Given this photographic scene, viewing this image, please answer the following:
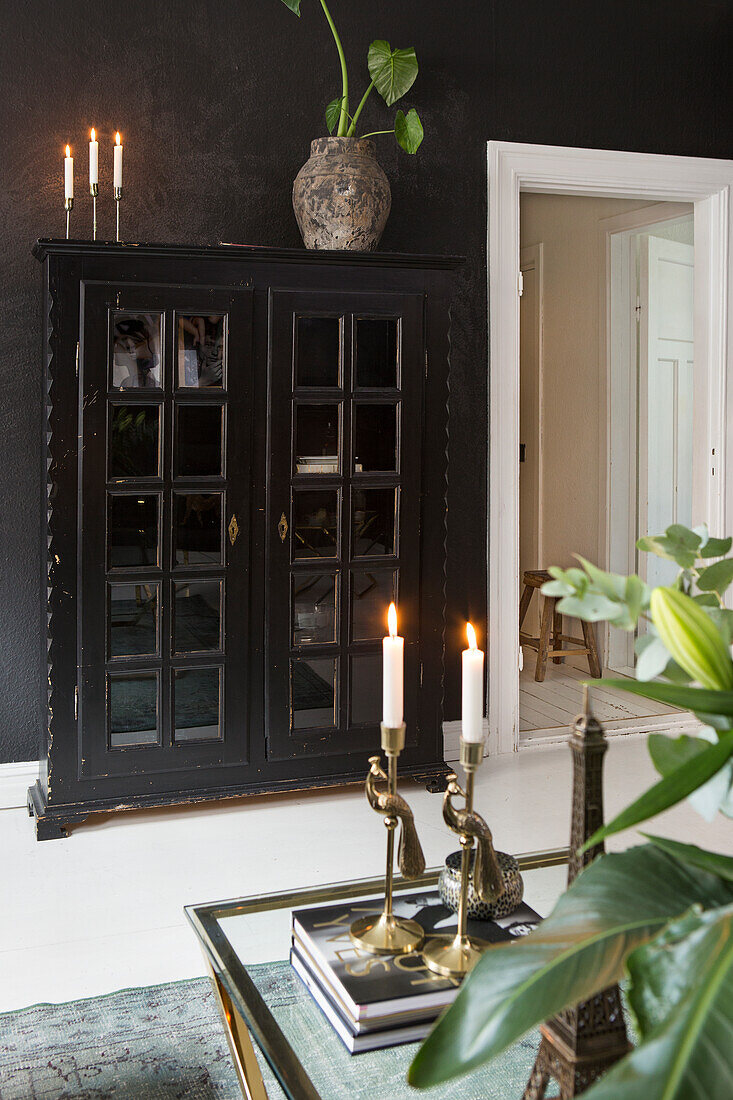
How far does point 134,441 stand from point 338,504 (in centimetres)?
68

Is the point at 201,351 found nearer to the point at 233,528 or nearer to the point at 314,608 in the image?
the point at 233,528

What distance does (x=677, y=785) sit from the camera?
69cm

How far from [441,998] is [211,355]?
2.30m

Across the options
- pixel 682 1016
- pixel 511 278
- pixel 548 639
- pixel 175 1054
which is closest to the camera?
pixel 682 1016

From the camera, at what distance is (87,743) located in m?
3.13

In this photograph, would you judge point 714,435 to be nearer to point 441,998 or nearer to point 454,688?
point 454,688

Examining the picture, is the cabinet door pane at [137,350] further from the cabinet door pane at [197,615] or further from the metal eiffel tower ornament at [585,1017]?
the metal eiffel tower ornament at [585,1017]

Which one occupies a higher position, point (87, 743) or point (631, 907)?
point (631, 907)

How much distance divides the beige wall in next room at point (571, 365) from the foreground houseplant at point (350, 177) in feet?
6.95

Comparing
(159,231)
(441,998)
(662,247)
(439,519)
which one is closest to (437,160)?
(159,231)

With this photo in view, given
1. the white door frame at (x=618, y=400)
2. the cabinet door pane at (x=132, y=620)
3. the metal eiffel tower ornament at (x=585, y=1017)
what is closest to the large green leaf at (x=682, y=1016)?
the metal eiffel tower ornament at (x=585, y=1017)

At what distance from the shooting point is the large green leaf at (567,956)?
646 mm

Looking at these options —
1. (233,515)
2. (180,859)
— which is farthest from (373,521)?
(180,859)

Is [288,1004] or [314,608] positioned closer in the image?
[288,1004]
